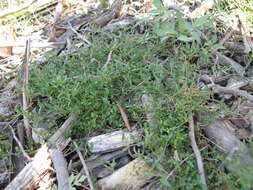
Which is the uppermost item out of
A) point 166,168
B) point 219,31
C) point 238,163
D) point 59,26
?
point 59,26

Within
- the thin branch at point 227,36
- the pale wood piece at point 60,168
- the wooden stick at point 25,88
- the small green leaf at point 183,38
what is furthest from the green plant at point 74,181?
the thin branch at point 227,36

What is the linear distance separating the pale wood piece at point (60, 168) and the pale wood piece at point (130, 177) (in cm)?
26

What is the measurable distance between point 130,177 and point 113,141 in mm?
336

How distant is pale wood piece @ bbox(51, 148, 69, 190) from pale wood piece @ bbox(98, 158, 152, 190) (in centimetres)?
26

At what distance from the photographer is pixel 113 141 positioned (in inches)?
90.7

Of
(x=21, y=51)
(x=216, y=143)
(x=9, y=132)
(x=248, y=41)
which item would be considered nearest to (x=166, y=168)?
(x=216, y=143)

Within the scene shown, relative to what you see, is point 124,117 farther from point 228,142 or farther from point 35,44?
point 35,44

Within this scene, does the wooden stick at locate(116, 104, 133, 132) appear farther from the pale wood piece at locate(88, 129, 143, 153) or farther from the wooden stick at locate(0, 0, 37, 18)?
the wooden stick at locate(0, 0, 37, 18)

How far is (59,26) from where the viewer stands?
3.93 m

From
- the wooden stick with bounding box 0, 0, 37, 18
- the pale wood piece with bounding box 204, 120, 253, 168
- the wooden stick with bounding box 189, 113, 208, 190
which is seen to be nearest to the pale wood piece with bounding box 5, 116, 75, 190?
the wooden stick with bounding box 189, 113, 208, 190

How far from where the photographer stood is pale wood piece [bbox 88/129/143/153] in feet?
7.50

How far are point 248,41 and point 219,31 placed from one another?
0.34m

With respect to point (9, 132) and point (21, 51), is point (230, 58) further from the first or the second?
point (21, 51)

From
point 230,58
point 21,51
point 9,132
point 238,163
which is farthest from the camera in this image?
point 21,51
